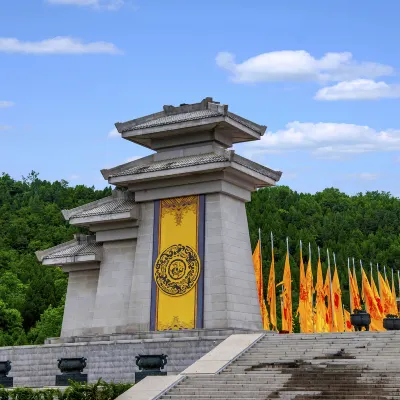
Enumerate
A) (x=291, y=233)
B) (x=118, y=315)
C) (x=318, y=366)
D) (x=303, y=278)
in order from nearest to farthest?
(x=318, y=366) → (x=118, y=315) → (x=303, y=278) → (x=291, y=233)

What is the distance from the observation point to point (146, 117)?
24109 millimetres

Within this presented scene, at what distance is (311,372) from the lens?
1588 cm

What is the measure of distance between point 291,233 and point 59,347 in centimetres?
4541

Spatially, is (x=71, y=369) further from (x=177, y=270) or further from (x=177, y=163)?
(x=177, y=163)

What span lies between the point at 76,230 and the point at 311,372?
46556 mm

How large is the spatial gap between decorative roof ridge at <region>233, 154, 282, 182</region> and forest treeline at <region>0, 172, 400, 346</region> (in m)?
23.9

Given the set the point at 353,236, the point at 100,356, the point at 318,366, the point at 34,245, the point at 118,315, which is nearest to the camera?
the point at 318,366

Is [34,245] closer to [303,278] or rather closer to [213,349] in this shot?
[303,278]

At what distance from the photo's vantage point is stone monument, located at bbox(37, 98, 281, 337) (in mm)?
21484

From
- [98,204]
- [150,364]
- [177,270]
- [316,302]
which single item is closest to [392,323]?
[177,270]

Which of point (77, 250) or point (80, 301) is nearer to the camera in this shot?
point (77, 250)

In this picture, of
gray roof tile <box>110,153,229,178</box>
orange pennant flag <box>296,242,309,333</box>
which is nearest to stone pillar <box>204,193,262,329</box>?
gray roof tile <box>110,153,229,178</box>

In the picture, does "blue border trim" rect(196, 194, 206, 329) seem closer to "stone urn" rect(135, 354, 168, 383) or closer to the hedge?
"stone urn" rect(135, 354, 168, 383)

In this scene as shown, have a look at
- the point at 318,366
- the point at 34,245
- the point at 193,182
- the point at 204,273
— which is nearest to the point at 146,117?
the point at 193,182
